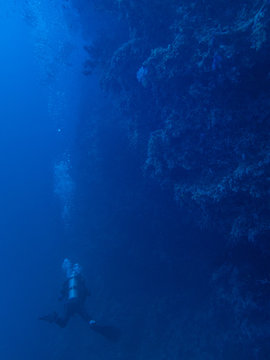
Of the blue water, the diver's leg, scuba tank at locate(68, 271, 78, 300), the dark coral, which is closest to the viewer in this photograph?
the dark coral

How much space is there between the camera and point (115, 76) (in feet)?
32.0

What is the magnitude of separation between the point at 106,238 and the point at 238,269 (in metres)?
4.83

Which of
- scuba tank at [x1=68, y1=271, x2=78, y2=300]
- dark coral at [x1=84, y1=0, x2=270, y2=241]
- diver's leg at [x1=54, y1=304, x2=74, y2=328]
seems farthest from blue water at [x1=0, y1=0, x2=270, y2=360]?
scuba tank at [x1=68, y1=271, x2=78, y2=300]

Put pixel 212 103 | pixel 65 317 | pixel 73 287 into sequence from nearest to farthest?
pixel 212 103
pixel 65 317
pixel 73 287

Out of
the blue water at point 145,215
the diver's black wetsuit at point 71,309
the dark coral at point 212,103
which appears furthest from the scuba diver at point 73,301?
the dark coral at point 212,103

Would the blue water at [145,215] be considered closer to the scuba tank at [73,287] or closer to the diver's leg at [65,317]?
the diver's leg at [65,317]

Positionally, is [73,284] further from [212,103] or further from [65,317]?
[212,103]

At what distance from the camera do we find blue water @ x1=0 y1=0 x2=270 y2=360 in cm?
604

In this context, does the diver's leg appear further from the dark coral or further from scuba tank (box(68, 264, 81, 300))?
the dark coral

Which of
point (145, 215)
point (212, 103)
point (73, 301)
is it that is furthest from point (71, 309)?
point (212, 103)

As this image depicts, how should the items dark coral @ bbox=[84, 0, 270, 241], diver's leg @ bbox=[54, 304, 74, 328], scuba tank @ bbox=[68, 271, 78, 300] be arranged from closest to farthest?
1. dark coral @ bbox=[84, 0, 270, 241]
2. diver's leg @ bbox=[54, 304, 74, 328]
3. scuba tank @ bbox=[68, 271, 78, 300]

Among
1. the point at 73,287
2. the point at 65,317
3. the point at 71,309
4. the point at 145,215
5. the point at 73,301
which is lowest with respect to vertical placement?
the point at 65,317

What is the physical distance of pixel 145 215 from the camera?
30.4 feet

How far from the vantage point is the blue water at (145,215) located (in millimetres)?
6039
